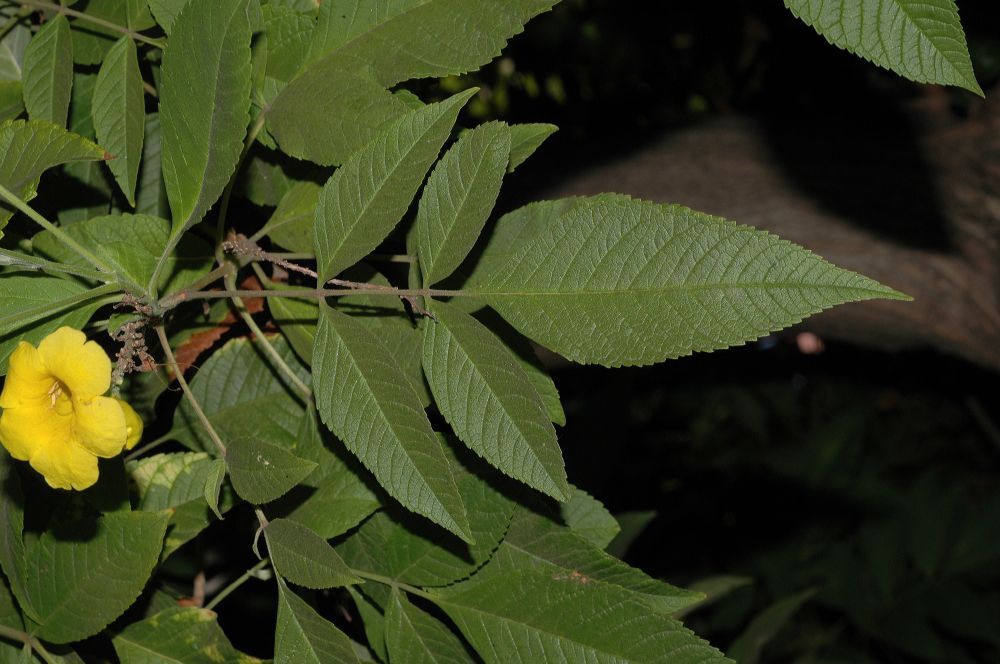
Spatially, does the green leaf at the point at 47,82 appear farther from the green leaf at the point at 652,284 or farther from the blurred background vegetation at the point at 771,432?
the blurred background vegetation at the point at 771,432

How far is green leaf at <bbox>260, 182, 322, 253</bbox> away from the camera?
0.79 meters

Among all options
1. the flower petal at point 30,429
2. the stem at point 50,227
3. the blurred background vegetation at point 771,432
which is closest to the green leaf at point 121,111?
the stem at point 50,227

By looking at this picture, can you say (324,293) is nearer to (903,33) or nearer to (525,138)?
(525,138)

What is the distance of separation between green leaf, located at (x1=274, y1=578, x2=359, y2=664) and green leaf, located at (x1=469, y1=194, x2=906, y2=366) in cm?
28

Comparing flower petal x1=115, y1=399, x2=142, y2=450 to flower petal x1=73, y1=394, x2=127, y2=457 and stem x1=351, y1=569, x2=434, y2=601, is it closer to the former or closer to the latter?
flower petal x1=73, y1=394, x2=127, y2=457

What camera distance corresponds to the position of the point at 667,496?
2.69 meters

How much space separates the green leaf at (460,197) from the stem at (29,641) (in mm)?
416

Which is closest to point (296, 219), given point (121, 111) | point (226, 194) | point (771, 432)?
point (226, 194)

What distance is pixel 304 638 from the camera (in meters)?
0.73

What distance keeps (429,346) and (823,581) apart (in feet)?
6.07

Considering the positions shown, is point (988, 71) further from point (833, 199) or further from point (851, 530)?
point (851, 530)

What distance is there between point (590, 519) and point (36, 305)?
1.60 feet

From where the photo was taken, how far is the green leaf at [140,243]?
723mm

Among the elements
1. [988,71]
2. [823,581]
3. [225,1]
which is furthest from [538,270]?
[823,581]
